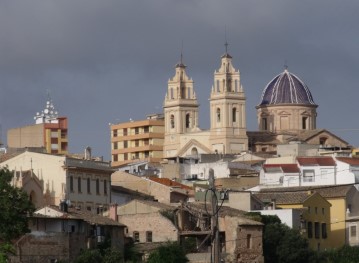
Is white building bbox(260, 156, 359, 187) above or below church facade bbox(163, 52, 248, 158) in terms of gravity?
below

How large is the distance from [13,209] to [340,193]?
124 ft

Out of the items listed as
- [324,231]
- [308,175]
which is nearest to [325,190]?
[324,231]

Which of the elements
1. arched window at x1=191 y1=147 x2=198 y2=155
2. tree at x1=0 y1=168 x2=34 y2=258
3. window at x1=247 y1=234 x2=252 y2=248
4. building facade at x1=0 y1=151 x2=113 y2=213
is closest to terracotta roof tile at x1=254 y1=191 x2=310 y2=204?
building facade at x1=0 y1=151 x2=113 y2=213

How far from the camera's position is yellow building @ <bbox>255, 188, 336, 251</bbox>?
353 feet

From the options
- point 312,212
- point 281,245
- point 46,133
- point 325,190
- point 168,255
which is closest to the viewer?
point 168,255

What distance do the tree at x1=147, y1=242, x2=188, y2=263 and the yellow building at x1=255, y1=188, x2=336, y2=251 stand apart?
17.4 m

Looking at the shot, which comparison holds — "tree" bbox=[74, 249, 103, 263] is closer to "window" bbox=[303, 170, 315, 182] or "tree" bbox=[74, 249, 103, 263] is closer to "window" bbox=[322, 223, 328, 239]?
"window" bbox=[322, 223, 328, 239]

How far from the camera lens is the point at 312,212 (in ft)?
356

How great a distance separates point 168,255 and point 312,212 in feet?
72.5

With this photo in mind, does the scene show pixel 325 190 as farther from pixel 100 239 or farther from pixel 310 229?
pixel 100 239

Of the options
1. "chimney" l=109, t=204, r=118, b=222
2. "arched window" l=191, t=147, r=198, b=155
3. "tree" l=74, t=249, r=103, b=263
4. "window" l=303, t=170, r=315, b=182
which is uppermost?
"arched window" l=191, t=147, r=198, b=155

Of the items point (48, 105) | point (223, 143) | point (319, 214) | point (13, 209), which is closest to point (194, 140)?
point (223, 143)

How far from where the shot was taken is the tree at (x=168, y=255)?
87.7m

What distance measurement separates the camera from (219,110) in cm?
19450
